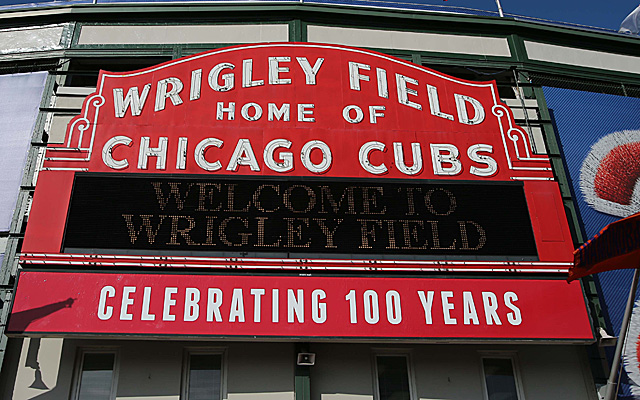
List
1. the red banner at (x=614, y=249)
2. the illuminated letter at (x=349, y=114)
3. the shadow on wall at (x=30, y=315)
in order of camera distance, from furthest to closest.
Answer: the illuminated letter at (x=349, y=114), the shadow on wall at (x=30, y=315), the red banner at (x=614, y=249)

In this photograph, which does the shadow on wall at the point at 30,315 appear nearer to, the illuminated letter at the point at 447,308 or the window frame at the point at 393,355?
the window frame at the point at 393,355

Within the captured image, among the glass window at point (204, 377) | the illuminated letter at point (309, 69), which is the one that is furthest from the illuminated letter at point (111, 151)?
the illuminated letter at point (309, 69)

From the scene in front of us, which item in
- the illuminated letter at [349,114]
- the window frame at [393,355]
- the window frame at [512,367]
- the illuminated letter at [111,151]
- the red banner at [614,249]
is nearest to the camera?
the red banner at [614,249]

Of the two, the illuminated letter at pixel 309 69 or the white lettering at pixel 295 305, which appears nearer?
the white lettering at pixel 295 305

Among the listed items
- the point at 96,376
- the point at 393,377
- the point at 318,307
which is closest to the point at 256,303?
the point at 318,307

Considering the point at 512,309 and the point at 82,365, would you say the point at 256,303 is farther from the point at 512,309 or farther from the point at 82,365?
the point at 512,309

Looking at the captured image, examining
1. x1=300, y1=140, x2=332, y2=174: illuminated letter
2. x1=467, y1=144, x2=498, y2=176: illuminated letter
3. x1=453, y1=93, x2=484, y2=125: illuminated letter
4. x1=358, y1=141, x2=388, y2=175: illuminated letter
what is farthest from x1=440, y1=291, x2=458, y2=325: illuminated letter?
x1=453, y1=93, x2=484, y2=125: illuminated letter

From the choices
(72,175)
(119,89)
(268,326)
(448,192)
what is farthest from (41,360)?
(448,192)

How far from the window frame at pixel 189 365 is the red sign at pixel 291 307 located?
995mm

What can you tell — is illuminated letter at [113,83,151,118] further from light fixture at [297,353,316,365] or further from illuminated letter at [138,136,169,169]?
light fixture at [297,353,316,365]

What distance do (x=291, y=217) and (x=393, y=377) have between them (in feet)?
9.55

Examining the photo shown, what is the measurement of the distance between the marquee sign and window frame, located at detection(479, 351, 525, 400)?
1473 millimetres

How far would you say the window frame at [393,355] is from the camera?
392 inches

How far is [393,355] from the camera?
1036cm
